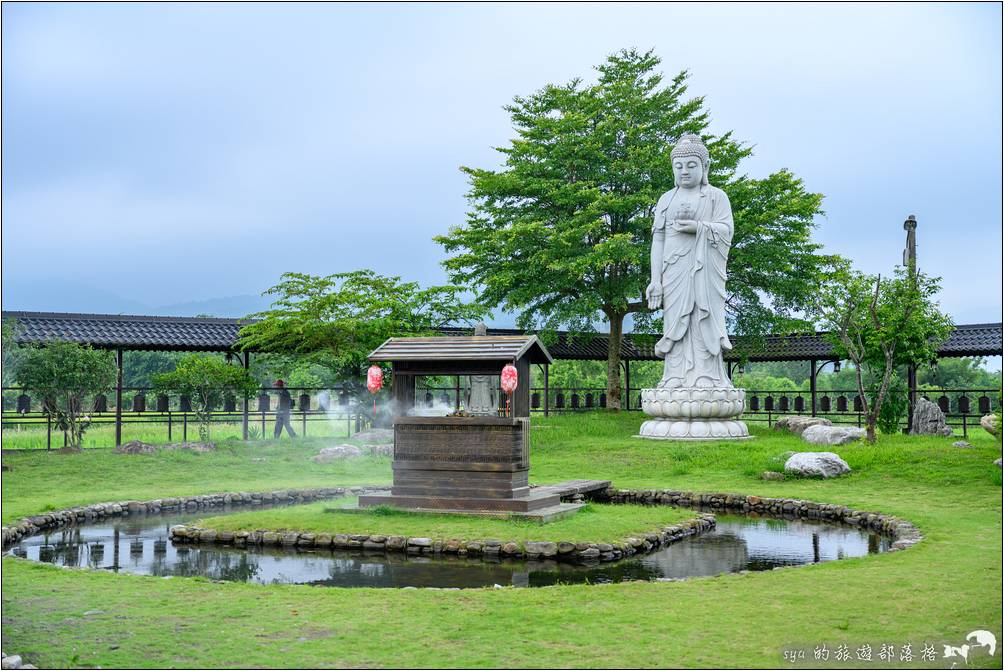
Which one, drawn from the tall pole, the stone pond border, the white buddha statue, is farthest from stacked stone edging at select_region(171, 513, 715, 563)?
the tall pole

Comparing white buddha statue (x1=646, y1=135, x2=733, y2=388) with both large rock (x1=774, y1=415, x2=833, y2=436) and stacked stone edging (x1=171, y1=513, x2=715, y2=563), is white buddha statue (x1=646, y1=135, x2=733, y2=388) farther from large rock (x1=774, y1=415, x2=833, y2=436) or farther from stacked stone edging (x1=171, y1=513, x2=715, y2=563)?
stacked stone edging (x1=171, y1=513, x2=715, y2=563)

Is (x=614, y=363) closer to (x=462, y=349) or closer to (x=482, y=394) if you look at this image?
(x=482, y=394)

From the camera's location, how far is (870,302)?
2119cm

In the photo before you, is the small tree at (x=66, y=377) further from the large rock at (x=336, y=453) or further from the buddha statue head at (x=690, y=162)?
the buddha statue head at (x=690, y=162)

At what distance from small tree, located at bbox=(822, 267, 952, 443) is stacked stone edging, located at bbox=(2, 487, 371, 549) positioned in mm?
11012

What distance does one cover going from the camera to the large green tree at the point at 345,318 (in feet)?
78.8

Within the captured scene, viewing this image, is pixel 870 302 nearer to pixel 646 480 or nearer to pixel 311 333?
pixel 646 480

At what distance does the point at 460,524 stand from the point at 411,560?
1.65 meters

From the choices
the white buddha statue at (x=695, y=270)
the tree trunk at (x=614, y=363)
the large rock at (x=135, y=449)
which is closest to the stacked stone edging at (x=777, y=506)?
the white buddha statue at (x=695, y=270)

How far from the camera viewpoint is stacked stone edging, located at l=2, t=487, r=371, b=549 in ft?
42.3

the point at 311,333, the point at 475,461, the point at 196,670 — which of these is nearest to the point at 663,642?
the point at 196,670

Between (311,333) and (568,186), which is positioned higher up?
(568,186)

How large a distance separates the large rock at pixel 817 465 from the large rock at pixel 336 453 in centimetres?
877

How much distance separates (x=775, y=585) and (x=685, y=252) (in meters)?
14.9
